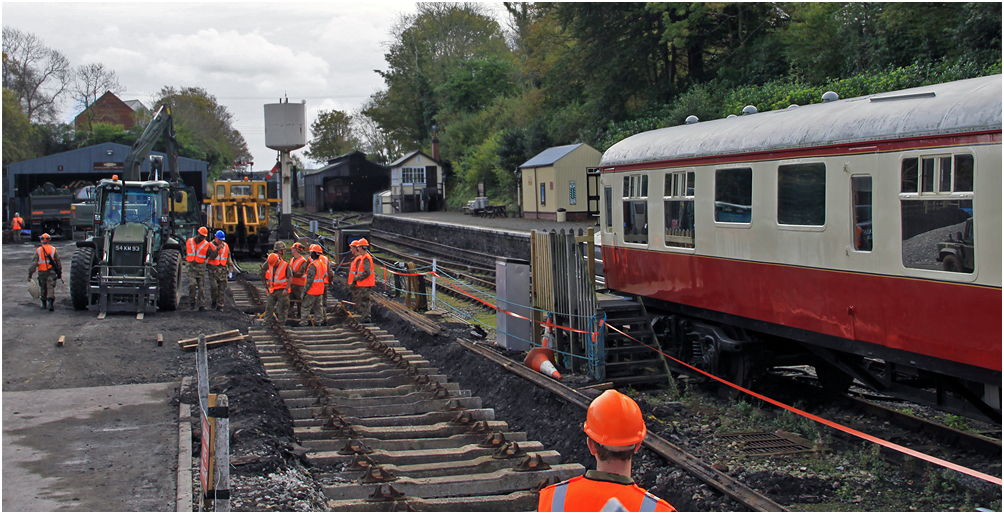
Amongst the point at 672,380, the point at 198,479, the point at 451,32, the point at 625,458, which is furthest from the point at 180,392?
the point at 451,32

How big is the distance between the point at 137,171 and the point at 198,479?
1688cm

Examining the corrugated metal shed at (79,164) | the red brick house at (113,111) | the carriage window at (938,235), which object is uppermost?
the red brick house at (113,111)

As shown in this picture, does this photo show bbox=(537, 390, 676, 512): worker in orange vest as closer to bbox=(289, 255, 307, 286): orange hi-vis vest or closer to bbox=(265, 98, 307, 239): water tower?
bbox=(289, 255, 307, 286): orange hi-vis vest

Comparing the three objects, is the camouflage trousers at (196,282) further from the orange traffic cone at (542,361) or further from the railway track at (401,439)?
the orange traffic cone at (542,361)

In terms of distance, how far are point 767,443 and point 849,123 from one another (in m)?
3.20

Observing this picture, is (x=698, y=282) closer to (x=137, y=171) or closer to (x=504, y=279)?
(x=504, y=279)

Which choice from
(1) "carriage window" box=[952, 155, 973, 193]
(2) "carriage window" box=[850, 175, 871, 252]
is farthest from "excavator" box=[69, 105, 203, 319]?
(1) "carriage window" box=[952, 155, 973, 193]

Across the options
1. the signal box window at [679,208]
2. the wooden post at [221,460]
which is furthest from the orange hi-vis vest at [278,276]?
the wooden post at [221,460]

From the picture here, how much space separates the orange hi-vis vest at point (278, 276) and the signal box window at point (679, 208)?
8.23 metres

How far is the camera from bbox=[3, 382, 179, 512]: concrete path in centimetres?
619

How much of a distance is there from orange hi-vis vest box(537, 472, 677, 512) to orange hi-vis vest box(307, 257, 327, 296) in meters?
13.2

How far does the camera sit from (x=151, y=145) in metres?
22.4

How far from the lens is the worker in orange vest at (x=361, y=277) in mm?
15695

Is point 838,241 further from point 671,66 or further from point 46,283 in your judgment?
point 671,66
